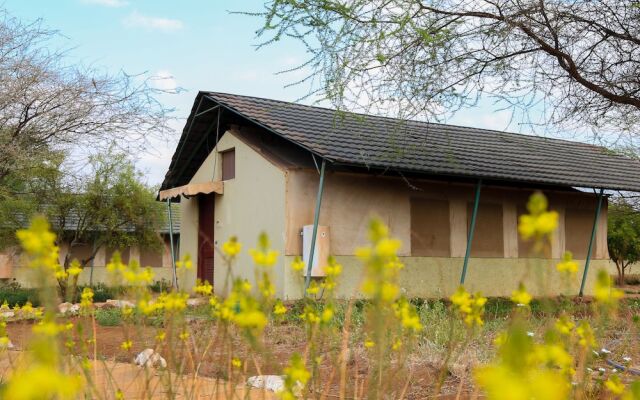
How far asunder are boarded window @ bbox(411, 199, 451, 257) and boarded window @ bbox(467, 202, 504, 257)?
0.68m

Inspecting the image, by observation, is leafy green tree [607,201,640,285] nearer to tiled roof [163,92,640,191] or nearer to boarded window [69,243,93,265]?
→ tiled roof [163,92,640,191]

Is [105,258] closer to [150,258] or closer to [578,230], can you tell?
[150,258]

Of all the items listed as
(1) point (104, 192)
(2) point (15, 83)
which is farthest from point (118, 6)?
(1) point (104, 192)

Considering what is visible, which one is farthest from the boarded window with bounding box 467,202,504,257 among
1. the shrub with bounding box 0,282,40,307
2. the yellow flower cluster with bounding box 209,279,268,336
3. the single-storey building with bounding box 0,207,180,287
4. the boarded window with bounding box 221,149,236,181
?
the yellow flower cluster with bounding box 209,279,268,336

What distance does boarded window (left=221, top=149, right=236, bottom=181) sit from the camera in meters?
14.4

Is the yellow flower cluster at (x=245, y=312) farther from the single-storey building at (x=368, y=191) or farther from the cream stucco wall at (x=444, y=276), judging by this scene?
the cream stucco wall at (x=444, y=276)

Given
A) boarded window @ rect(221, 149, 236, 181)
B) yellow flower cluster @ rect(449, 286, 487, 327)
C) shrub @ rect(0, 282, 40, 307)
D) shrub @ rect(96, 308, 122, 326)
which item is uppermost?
boarded window @ rect(221, 149, 236, 181)

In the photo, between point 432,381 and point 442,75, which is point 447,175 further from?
point 432,381

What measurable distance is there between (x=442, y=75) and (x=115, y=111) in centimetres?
526

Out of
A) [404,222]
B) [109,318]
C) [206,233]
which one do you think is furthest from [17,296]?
[404,222]

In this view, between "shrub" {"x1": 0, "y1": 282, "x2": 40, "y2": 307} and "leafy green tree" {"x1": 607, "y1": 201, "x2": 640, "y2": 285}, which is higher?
"leafy green tree" {"x1": 607, "y1": 201, "x2": 640, "y2": 285}

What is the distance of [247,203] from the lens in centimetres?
1355

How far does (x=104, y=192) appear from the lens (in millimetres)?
15820

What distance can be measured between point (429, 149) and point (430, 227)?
5.10 feet
